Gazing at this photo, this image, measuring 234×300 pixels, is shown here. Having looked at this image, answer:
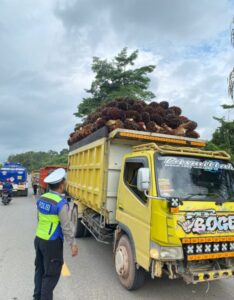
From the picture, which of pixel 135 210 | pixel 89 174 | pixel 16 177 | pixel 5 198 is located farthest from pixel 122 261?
pixel 16 177

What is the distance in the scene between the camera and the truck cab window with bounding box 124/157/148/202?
15.9 feet

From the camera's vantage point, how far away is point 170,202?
A: 4.03 metres

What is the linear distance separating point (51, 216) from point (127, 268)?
1710mm

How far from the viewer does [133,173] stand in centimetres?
541

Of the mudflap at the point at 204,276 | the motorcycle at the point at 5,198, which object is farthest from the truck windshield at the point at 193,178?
the motorcycle at the point at 5,198

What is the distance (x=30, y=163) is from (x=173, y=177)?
121291 millimetres

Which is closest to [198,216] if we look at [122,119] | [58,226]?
[58,226]

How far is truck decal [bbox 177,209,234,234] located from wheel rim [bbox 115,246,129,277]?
134 centimetres

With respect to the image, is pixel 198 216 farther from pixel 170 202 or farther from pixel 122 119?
pixel 122 119

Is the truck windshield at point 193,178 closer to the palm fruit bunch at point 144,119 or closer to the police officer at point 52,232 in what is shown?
the police officer at point 52,232

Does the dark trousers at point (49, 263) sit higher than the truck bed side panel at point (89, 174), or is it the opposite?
the truck bed side panel at point (89, 174)

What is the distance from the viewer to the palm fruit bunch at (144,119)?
6.34 metres

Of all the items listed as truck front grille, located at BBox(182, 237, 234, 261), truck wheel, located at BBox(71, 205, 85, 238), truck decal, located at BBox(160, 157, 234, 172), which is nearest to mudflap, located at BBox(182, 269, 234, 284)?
truck front grille, located at BBox(182, 237, 234, 261)

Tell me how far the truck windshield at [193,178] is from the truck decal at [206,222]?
27 centimetres
